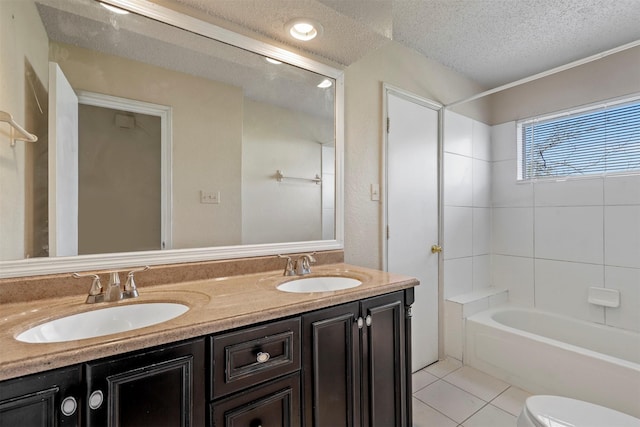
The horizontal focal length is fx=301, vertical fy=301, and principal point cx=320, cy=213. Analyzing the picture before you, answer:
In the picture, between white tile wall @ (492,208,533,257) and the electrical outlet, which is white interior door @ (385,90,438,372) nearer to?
white tile wall @ (492,208,533,257)

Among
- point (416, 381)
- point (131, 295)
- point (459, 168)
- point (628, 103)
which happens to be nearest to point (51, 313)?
point (131, 295)

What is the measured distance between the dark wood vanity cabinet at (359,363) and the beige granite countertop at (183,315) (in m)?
0.06

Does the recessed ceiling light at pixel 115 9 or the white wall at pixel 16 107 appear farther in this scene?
the recessed ceiling light at pixel 115 9

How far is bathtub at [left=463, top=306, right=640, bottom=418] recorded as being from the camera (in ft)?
5.48

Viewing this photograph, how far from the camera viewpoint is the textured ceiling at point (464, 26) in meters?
1.38

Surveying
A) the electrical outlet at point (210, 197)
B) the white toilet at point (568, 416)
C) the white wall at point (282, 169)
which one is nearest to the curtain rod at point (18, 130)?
the electrical outlet at point (210, 197)

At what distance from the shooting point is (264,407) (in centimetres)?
93

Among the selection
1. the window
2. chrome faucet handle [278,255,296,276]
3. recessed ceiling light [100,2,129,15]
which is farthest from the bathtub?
recessed ceiling light [100,2,129,15]

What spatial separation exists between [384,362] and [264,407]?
21.9 inches

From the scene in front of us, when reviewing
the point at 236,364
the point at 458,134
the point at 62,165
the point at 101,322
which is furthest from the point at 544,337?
the point at 62,165

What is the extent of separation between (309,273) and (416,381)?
1315 millimetres

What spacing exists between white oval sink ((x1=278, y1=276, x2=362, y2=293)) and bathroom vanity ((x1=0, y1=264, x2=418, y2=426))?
7 centimetres

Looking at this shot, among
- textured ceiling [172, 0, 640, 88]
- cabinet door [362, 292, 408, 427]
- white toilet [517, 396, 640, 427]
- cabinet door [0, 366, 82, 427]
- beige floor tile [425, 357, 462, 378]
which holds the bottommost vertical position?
beige floor tile [425, 357, 462, 378]

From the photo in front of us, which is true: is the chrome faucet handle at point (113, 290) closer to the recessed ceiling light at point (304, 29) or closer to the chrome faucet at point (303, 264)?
the chrome faucet at point (303, 264)
